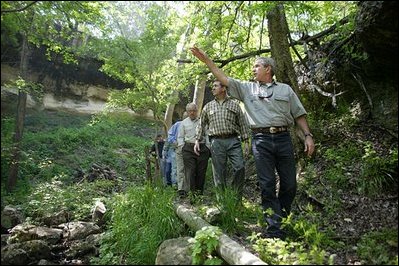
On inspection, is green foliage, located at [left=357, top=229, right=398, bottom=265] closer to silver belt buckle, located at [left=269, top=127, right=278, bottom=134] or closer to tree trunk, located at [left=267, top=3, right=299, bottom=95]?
silver belt buckle, located at [left=269, top=127, right=278, bottom=134]

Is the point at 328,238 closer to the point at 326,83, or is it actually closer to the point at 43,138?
the point at 326,83

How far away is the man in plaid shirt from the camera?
5.28 m

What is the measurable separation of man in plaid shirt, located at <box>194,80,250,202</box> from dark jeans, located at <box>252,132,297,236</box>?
41.2 inches

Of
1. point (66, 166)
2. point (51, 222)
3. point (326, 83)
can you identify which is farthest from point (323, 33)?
point (66, 166)

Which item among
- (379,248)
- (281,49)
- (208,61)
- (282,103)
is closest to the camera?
(379,248)

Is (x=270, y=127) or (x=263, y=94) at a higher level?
(x=263, y=94)

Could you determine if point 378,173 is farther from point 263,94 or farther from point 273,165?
point 263,94

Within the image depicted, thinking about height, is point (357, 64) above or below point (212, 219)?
above

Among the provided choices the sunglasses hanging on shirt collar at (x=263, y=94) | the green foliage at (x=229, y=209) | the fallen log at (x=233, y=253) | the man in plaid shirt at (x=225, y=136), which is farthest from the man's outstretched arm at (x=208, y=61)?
the fallen log at (x=233, y=253)

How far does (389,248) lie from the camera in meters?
3.30

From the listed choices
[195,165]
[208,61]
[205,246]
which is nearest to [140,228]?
[205,246]

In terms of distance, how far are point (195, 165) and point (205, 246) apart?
301 cm

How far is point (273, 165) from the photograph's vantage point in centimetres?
418

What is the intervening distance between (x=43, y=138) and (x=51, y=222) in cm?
1133
